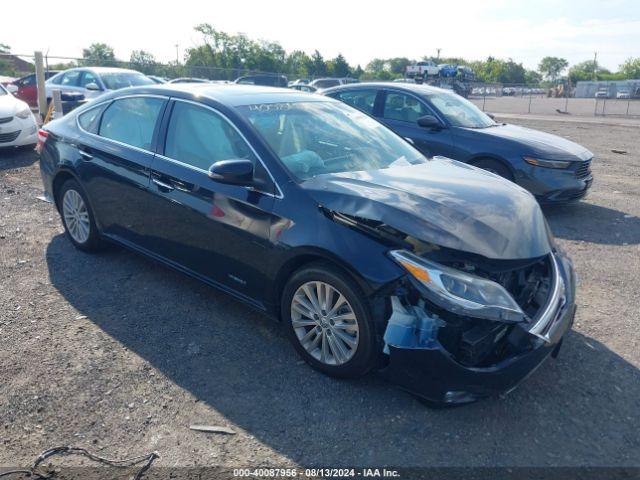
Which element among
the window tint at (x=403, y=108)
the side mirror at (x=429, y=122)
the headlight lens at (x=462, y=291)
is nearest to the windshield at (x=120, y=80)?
the window tint at (x=403, y=108)

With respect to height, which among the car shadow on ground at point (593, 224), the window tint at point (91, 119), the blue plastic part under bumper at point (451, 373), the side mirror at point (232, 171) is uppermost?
the window tint at point (91, 119)

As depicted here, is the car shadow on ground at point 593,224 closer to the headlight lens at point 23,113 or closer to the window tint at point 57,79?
the headlight lens at point 23,113

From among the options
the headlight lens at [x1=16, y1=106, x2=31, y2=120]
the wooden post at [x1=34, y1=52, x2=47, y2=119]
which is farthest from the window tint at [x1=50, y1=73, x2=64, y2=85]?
the headlight lens at [x1=16, y1=106, x2=31, y2=120]

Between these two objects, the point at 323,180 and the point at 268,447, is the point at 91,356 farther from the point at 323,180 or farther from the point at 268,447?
the point at 323,180

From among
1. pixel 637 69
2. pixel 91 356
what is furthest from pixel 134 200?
pixel 637 69

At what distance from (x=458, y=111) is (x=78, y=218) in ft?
18.0

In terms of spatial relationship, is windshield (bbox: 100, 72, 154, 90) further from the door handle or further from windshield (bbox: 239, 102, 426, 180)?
windshield (bbox: 239, 102, 426, 180)

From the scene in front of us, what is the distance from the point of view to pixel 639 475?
2.64 meters

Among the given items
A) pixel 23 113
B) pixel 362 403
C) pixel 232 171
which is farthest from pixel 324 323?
pixel 23 113

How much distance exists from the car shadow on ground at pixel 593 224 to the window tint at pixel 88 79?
39.4ft

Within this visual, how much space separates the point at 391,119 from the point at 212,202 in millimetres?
5060

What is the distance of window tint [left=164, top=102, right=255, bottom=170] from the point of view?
12.6ft

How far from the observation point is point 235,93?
14.3 feet

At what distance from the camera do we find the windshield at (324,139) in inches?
149
